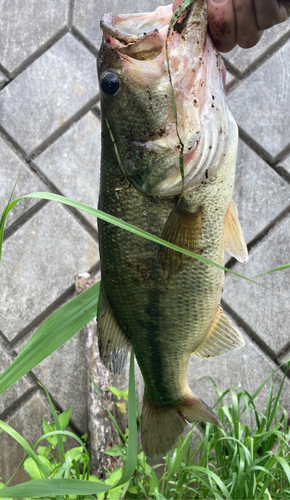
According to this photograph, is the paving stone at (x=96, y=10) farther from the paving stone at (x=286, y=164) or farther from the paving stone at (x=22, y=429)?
the paving stone at (x=22, y=429)

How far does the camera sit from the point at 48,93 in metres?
1.66

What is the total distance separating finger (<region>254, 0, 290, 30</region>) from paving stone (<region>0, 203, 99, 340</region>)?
1.08 meters

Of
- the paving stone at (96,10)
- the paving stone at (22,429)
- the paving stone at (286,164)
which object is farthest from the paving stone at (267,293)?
the paving stone at (96,10)

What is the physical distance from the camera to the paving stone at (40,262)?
1.57 metres

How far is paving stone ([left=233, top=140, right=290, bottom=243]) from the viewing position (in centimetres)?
156

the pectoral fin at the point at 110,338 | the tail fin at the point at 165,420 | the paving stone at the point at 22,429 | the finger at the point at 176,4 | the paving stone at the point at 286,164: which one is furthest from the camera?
the paving stone at the point at 286,164

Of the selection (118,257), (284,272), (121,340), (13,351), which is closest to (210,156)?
(118,257)

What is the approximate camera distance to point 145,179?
0.61m

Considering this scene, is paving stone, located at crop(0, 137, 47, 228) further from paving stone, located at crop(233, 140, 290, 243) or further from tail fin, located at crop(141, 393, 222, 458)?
tail fin, located at crop(141, 393, 222, 458)

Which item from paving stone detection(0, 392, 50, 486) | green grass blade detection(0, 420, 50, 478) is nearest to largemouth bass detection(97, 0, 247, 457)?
green grass blade detection(0, 420, 50, 478)

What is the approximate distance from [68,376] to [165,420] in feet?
2.63

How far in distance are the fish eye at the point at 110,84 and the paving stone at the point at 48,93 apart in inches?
43.1

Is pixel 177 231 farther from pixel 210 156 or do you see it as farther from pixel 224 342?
pixel 224 342

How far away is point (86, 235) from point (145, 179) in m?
1.01
